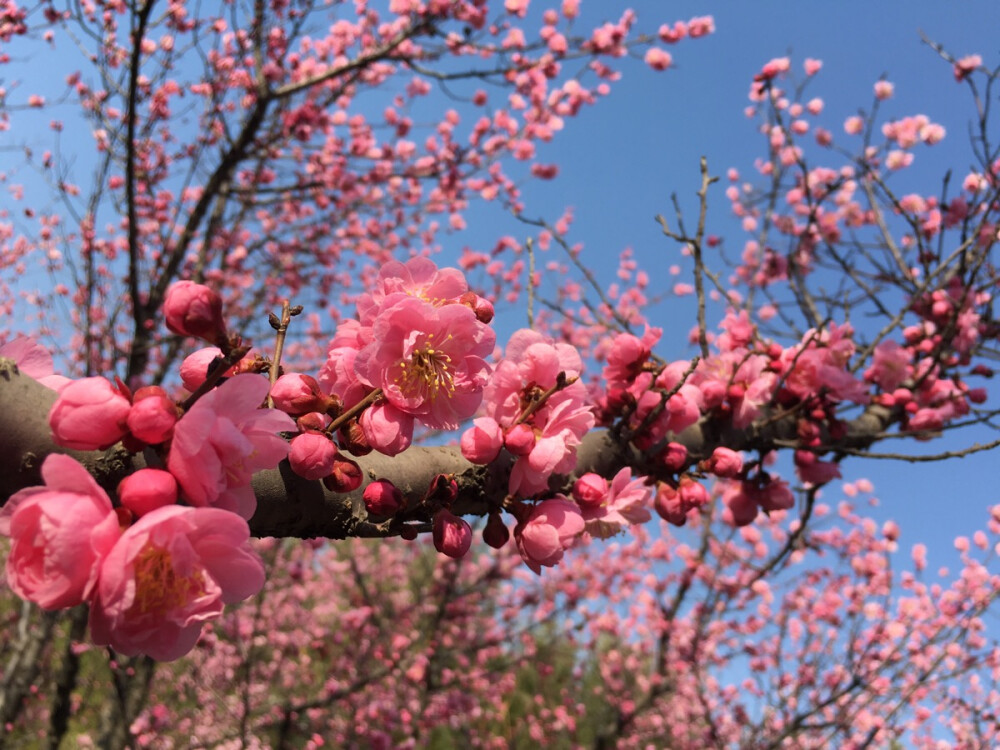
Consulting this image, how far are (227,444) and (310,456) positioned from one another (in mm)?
155

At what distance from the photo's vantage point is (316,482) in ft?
3.18

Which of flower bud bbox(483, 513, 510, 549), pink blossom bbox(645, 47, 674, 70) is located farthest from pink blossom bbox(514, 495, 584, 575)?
pink blossom bbox(645, 47, 674, 70)

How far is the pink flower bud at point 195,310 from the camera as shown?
81 cm

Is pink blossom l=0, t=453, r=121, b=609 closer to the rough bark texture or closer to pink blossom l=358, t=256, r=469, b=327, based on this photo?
the rough bark texture

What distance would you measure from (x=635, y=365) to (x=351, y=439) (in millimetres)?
824

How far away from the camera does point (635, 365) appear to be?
1.54 m

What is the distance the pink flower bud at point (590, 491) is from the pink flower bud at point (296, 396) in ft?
1.75

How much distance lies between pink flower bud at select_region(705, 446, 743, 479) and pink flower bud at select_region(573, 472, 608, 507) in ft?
1.52

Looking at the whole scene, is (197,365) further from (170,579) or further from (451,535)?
(451,535)

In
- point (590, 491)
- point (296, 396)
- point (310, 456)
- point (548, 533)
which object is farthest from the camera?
point (590, 491)

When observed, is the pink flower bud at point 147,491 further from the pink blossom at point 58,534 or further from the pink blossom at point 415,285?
the pink blossom at point 415,285

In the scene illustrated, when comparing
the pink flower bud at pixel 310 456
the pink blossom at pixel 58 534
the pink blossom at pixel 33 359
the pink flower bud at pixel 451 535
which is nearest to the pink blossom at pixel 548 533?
the pink flower bud at pixel 451 535

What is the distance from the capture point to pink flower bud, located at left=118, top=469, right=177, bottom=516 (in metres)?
0.70

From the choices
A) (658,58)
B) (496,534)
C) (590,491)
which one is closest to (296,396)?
(496,534)
